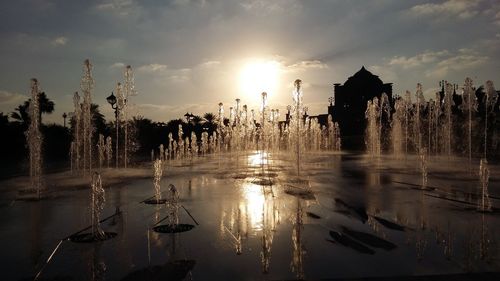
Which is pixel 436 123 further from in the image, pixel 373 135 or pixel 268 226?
pixel 268 226

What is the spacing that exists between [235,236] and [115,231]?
2.04 metres

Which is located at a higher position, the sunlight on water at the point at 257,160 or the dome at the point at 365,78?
the dome at the point at 365,78

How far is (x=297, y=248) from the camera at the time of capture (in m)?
5.86

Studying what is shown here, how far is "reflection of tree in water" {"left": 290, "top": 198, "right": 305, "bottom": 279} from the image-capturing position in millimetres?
4930

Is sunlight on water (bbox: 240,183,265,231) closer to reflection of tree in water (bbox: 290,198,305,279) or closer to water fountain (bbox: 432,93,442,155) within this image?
reflection of tree in water (bbox: 290,198,305,279)

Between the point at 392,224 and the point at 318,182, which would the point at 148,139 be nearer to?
the point at 318,182

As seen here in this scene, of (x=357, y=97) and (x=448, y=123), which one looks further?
(x=357, y=97)

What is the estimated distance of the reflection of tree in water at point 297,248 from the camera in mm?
4930

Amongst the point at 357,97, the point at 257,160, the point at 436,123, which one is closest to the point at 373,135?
the point at 436,123

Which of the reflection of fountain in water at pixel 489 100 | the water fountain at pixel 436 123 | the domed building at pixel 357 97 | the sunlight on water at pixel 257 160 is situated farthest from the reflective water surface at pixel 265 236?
the domed building at pixel 357 97

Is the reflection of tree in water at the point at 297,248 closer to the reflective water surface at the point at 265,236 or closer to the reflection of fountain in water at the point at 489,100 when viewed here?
the reflective water surface at the point at 265,236

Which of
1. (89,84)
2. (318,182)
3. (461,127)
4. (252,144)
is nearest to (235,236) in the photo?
(318,182)

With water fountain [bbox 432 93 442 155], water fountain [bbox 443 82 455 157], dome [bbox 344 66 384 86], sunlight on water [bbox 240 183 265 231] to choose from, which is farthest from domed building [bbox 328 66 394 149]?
sunlight on water [bbox 240 183 265 231]

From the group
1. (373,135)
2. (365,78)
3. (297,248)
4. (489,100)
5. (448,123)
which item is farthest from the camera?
(365,78)
